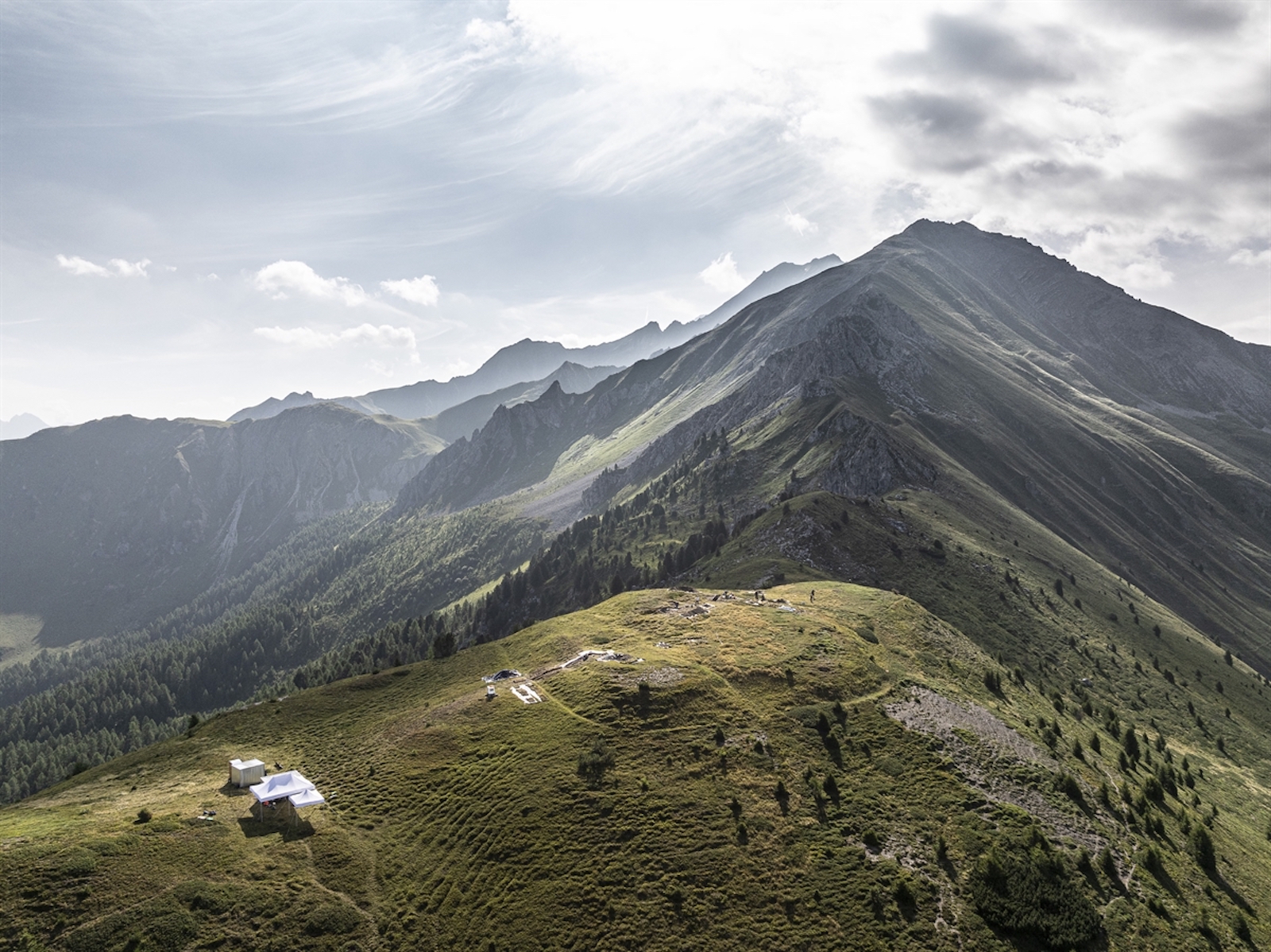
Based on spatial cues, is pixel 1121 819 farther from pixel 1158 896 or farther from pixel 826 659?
pixel 826 659

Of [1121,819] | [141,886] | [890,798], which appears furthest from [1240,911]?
[141,886]

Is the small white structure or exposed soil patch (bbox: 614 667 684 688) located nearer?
the small white structure

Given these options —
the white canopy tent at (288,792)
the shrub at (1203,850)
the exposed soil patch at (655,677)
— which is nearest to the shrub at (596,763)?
the exposed soil patch at (655,677)

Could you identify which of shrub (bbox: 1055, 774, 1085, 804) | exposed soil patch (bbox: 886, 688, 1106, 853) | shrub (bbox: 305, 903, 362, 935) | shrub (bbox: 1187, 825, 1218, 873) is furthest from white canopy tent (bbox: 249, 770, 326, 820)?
shrub (bbox: 1187, 825, 1218, 873)

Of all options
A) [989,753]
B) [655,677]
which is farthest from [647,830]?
[989,753]

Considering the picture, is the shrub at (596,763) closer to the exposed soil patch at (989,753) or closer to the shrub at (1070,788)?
the exposed soil patch at (989,753)

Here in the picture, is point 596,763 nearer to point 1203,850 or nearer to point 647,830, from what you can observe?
point 647,830

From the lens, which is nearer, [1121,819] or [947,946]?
[947,946]

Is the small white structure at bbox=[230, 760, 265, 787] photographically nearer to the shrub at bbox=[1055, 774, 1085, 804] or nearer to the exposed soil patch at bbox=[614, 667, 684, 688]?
the exposed soil patch at bbox=[614, 667, 684, 688]
